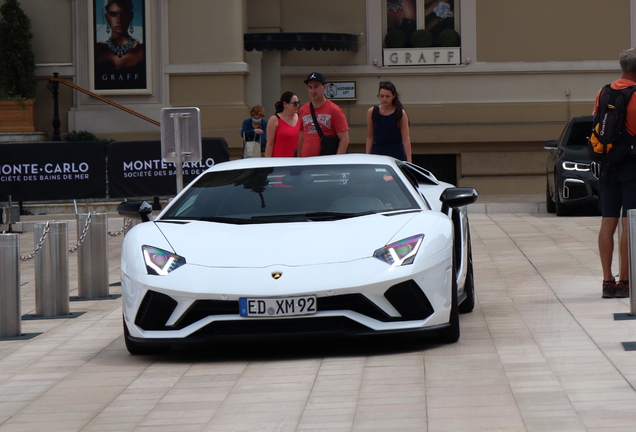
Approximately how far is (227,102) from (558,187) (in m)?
8.19

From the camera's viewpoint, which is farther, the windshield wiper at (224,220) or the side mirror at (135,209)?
the side mirror at (135,209)

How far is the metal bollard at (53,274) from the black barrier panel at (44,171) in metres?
8.95

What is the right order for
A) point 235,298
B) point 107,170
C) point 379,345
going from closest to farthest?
point 235,298 < point 379,345 < point 107,170

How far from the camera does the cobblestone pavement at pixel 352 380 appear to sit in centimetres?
465

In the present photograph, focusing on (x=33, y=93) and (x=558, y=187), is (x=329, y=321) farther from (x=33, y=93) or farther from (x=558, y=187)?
(x=33, y=93)

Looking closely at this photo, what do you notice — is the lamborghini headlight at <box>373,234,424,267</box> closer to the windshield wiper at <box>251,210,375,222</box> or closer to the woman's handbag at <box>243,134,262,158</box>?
the windshield wiper at <box>251,210,375,222</box>

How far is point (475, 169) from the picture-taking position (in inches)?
936

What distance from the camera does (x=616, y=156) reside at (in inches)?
307

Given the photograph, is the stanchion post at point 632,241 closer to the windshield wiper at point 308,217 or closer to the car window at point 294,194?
the car window at point 294,194

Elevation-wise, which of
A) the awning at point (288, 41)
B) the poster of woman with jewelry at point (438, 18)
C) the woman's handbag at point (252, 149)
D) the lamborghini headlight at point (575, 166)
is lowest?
the lamborghini headlight at point (575, 166)

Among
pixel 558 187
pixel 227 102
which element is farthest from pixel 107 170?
pixel 558 187

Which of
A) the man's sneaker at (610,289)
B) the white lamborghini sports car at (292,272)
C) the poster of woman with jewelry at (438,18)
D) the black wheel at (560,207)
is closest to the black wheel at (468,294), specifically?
the white lamborghini sports car at (292,272)

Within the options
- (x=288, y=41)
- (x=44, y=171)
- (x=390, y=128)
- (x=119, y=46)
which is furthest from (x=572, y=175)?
(x=119, y=46)

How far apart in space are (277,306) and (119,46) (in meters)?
17.4
